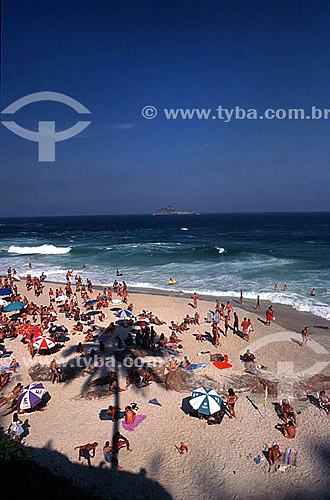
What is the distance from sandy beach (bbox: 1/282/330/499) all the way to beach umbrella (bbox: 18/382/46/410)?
2.03 feet

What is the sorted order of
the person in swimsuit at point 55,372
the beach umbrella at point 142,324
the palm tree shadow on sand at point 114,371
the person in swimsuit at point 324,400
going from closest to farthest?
1. the person in swimsuit at point 324,400
2. the palm tree shadow on sand at point 114,371
3. the person in swimsuit at point 55,372
4. the beach umbrella at point 142,324

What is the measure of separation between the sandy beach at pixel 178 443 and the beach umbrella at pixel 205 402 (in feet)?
2.29

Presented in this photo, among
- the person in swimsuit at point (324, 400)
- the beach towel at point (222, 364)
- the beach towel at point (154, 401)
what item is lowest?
the beach towel at point (154, 401)

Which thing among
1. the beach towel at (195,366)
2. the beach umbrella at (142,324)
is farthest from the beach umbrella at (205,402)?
the beach umbrella at (142,324)

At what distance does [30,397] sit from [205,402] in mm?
5877

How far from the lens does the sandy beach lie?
7766mm

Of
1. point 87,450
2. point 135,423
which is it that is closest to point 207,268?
point 135,423

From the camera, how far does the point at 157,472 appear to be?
8.16 metres

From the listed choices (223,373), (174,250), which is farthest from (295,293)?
(174,250)

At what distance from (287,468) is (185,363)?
6007 mm

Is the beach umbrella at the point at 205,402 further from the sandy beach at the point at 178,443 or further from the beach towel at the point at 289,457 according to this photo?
the beach towel at the point at 289,457

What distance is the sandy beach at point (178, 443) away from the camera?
7.77m

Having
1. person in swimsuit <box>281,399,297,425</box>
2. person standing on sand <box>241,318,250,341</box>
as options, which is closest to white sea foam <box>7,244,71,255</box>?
person standing on sand <box>241,318,250,341</box>

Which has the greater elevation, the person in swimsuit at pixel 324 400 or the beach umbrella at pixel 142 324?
the beach umbrella at pixel 142 324
